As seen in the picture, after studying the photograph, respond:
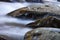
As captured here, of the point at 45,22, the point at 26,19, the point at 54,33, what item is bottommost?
the point at 26,19

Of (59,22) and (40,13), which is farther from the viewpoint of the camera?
(40,13)

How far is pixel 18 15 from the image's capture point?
7.70m

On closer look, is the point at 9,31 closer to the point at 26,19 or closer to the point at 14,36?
the point at 14,36

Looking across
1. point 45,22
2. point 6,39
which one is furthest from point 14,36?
point 45,22

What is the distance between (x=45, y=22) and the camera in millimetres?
5410

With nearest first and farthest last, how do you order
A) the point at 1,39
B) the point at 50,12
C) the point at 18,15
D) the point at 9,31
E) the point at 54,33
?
the point at 54,33 → the point at 1,39 → the point at 9,31 → the point at 50,12 → the point at 18,15

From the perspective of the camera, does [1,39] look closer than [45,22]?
Yes

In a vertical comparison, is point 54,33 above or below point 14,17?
above

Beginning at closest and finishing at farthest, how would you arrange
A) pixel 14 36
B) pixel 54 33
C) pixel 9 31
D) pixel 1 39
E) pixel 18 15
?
pixel 54 33
pixel 1 39
pixel 14 36
pixel 9 31
pixel 18 15

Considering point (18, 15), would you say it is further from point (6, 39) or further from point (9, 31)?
point (6, 39)

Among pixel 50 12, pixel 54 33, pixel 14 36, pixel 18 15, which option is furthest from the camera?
pixel 18 15

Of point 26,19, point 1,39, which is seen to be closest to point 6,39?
point 1,39

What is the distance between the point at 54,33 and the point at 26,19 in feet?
13.0

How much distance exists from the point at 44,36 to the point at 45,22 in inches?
71.5
